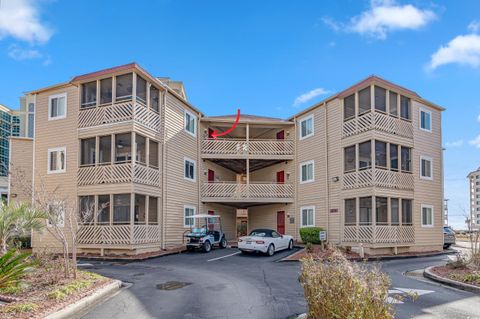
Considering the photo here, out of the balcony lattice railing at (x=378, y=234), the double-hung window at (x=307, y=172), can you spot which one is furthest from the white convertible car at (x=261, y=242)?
the double-hung window at (x=307, y=172)

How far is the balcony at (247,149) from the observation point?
1115 inches

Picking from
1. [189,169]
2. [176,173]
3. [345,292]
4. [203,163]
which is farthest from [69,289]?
[203,163]

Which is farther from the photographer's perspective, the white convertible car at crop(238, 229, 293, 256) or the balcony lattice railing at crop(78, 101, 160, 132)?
the balcony lattice railing at crop(78, 101, 160, 132)

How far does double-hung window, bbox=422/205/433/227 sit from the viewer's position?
24.9 meters

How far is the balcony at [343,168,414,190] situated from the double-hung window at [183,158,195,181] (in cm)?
946

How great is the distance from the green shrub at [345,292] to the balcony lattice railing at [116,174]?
1541 cm

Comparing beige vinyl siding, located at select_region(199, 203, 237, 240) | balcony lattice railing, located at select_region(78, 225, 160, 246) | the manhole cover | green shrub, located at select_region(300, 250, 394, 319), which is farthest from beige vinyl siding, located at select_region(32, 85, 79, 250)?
green shrub, located at select_region(300, 250, 394, 319)

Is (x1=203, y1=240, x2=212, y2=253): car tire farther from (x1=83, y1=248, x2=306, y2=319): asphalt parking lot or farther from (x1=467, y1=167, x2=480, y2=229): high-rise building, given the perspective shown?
(x1=467, y1=167, x2=480, y2=229): high-rise building

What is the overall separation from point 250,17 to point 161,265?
10.7m

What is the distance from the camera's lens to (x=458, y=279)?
13.3m

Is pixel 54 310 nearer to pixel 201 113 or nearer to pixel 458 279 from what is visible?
pixel 458 279

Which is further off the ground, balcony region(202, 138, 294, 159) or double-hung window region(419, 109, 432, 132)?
double-hung window region(419, 109, 432, 132)

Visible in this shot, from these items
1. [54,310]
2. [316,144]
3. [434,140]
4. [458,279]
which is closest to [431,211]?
[434,140]

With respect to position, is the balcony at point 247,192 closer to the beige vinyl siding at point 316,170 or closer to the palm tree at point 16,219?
the beige vinyl siding at point 316,170
